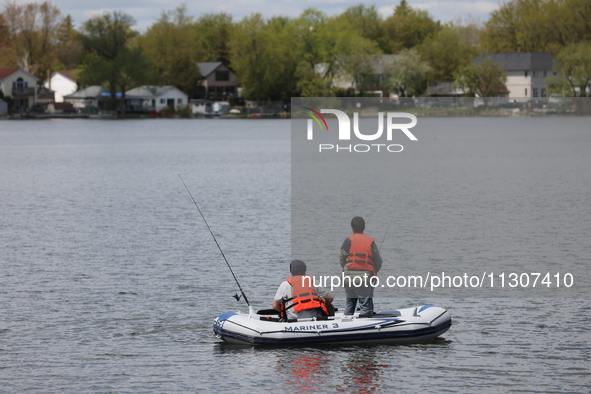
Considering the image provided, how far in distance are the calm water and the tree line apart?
98.4 metres

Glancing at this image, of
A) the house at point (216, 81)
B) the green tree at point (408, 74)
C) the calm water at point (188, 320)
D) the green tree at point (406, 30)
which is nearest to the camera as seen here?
the calm water at point (188, 320)

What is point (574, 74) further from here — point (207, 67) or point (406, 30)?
point (207, 67)

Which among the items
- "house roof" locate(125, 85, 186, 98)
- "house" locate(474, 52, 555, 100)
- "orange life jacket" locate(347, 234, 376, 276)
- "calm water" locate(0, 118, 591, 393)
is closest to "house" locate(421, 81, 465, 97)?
"house" locate(474, 52, 555, 100)

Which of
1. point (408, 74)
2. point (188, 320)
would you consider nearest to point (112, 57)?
point (408, 74)

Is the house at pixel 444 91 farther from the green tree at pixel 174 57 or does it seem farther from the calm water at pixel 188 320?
the calm water at pixel 188 320

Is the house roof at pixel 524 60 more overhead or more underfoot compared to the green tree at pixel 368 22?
more underfoot

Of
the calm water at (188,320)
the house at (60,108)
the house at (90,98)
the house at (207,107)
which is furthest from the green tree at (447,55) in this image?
the calm water at (188,320)

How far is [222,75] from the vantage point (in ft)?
506

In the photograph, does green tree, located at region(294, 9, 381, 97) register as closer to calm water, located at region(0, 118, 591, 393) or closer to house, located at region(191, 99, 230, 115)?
house, located at region(191, 99, 230, 115)

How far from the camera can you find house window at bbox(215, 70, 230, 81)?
15375 cm

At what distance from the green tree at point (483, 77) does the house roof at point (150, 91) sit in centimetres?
5535

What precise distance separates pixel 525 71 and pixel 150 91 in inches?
2841

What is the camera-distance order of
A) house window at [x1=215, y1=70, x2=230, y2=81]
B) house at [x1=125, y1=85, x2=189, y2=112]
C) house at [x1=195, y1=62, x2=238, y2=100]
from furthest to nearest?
house window at [x1=215, y1=70, x2=230, y2=81] → house at [x1=195, y1=62, x2=238, y2=100] → house at [x1=125, y1=85, x2=189, y2=112]

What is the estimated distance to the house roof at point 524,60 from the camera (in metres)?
141
